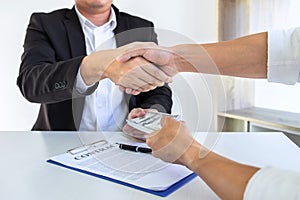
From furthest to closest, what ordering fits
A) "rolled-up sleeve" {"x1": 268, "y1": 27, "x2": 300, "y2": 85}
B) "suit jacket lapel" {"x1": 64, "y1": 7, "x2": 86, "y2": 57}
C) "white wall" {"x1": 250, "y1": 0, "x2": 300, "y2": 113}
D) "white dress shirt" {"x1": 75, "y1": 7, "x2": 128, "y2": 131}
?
"white wall" {"x1": 250, "y1": 0, "x2": 300, "y2": 113}
"suit jacket lapel" {"x1": 64, "y1": 7, "x2": 86, "y2": 57}
"white dress shirt" {"x1": 75, "y1": 7, "x2": 128, "y2": 131}
"rolled-up sleeve" {"x1": 268, "y1": 27, "x2": 300, "y2": 85}

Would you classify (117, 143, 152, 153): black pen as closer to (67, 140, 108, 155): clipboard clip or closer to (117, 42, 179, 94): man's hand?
(67, 140, 108, 155): clipboard clip

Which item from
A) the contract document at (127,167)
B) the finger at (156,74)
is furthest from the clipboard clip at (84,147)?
the finger at (156,74)

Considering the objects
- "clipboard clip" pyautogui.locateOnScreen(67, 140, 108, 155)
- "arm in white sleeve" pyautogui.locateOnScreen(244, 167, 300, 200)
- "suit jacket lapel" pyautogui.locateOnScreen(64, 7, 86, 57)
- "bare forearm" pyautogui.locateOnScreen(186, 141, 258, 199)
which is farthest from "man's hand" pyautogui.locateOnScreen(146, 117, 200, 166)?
"suit jacket lapel" pyautogui.locateOnScreen(64, 7, 86, 57)

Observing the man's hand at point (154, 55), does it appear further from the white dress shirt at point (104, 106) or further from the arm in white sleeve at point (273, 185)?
the arm in white sleeve at point (273, 185)

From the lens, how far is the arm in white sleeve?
412 mm

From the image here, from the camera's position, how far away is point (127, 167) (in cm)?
66

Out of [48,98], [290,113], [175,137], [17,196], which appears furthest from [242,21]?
[17,196]

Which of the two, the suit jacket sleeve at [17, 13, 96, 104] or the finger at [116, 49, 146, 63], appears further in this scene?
the suit jacket sleeve at [17, 13, 96, 104]

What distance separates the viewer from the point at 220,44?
0.74 metres

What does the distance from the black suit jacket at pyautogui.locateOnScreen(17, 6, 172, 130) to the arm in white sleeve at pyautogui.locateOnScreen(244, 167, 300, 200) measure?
463 millimetres

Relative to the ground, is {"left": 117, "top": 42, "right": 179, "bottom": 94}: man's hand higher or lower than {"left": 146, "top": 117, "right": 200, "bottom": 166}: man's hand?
higher

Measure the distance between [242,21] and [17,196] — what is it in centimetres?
161

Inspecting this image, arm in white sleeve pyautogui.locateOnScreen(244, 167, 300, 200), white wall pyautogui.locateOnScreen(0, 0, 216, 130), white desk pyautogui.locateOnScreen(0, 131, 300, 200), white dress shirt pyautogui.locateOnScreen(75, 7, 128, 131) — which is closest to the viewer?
arm in white sleeve pyautogui.locateOnScreen(244, 167, 300, 200)

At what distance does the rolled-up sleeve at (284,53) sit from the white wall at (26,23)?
3.71ft
